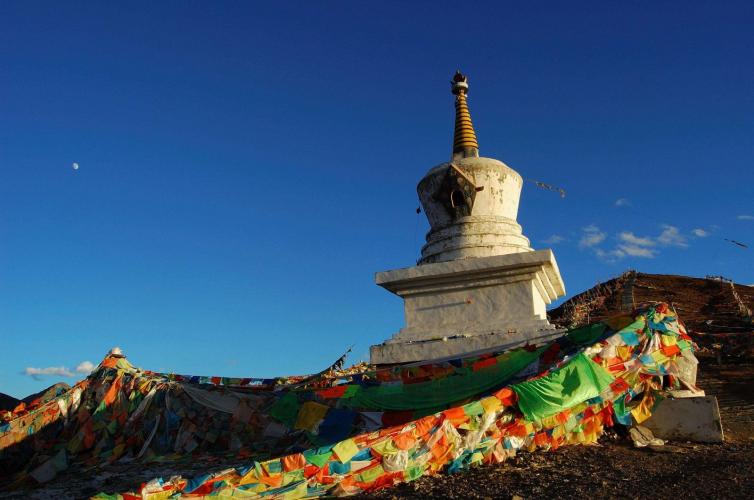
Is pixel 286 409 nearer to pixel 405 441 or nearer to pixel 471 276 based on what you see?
pixel 405 441

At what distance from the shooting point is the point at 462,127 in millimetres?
11117

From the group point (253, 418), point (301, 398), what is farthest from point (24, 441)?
point (301, 398)

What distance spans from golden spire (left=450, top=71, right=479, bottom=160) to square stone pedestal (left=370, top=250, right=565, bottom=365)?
292cm

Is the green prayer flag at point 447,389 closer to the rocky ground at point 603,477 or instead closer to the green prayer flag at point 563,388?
the green prayer flag at point 563,388

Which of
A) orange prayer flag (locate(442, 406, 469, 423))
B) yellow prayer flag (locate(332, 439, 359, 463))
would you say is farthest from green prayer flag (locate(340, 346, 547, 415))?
yellow prayer flag (locate(332, 439, 359, 463))

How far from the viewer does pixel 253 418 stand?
6977 millimetres

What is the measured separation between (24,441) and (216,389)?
2960 mm

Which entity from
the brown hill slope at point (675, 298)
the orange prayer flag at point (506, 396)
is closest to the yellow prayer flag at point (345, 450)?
the orange prayer flag at point (506, 396)

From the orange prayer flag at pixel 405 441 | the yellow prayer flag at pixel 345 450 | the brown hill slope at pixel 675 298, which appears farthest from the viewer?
the brown hill slope at pixel 675 298

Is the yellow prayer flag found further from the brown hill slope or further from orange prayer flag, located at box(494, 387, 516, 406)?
the brown hill slope

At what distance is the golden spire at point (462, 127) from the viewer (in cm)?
1086

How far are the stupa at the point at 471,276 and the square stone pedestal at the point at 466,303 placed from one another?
0.01m

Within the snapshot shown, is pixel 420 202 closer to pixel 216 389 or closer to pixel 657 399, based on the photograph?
pixel 216 389

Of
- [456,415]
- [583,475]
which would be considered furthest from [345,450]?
[583,475]
